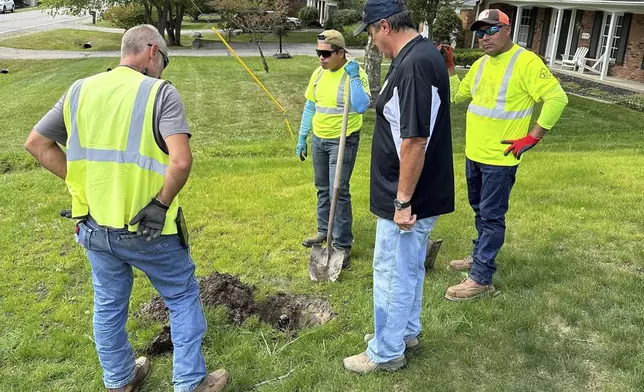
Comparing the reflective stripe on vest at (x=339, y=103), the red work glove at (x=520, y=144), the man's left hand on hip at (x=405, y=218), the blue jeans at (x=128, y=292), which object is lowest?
the blue jeans at (x=128, y=292)

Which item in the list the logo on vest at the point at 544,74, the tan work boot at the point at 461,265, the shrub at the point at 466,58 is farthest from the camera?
the shrub at the point at 466,58

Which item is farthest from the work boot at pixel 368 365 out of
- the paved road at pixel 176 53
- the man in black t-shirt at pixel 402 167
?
the paved road at pixel 176 53

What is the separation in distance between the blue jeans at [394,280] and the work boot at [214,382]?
83cm

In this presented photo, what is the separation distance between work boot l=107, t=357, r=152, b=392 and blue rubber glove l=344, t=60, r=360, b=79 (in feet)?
7.87

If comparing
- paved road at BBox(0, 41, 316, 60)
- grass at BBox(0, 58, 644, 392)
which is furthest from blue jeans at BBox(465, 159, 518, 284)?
paved road at BBox(0, 41, 316, 60)

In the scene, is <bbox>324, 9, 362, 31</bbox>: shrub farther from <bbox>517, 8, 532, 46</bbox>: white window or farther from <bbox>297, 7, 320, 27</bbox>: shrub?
<bbox>517, 8, 532, 46</bbox>: white window

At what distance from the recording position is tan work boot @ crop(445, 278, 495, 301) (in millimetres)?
3904

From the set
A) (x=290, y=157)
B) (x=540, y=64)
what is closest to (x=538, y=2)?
(x=290, y=157)

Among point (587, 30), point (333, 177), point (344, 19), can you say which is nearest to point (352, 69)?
point (333, 177)

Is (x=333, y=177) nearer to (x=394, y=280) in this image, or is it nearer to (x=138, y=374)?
(x=394, y=280)

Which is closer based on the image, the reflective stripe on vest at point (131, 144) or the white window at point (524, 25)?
the reflective stripe on vest at point (131, 144)

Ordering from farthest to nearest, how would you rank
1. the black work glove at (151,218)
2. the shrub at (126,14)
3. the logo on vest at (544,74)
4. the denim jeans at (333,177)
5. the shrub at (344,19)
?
the shrub at (344,19), the shrub at (126,14), the denim jeans at (333,177), the logo on vest at (544,74), the black work glove at (151,218)

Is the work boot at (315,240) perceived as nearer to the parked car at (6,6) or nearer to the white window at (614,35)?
the white window at (614,35)

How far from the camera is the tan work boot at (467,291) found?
3.90 meters
